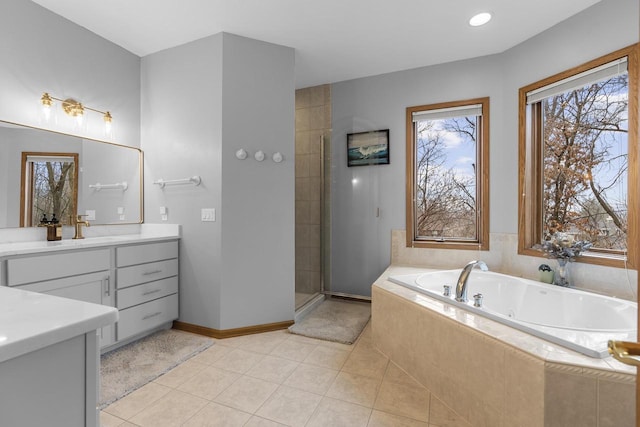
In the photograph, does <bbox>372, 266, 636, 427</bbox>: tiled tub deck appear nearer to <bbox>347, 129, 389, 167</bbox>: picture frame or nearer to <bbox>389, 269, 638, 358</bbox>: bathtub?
<bbox>389, 269, 638, 358</bbox>: bathtub

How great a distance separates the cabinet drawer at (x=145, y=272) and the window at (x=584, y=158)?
3.07m

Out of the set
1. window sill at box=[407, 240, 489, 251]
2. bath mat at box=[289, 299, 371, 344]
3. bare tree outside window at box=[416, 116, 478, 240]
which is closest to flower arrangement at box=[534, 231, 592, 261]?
window sill at box=[407, 240, 489, 251]

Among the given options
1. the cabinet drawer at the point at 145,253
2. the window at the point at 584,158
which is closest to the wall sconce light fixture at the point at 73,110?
the cabinet drawer at the point at 145,253

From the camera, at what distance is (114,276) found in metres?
2.28

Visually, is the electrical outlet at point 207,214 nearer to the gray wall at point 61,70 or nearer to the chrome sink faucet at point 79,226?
the chrome sink faucet at point 79,226

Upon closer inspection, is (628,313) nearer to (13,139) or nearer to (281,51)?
(281,51)

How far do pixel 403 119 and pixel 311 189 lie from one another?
126cm

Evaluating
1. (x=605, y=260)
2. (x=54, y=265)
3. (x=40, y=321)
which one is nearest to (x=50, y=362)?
(x=40, y=321)

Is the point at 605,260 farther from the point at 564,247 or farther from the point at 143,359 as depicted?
the point at 143,359

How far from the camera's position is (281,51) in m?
2.80

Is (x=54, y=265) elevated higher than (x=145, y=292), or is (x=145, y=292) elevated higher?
(x=54, y=265)

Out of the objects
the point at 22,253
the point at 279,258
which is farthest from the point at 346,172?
the point at 22,253

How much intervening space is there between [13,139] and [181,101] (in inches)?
46.4

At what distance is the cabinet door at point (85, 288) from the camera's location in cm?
191
